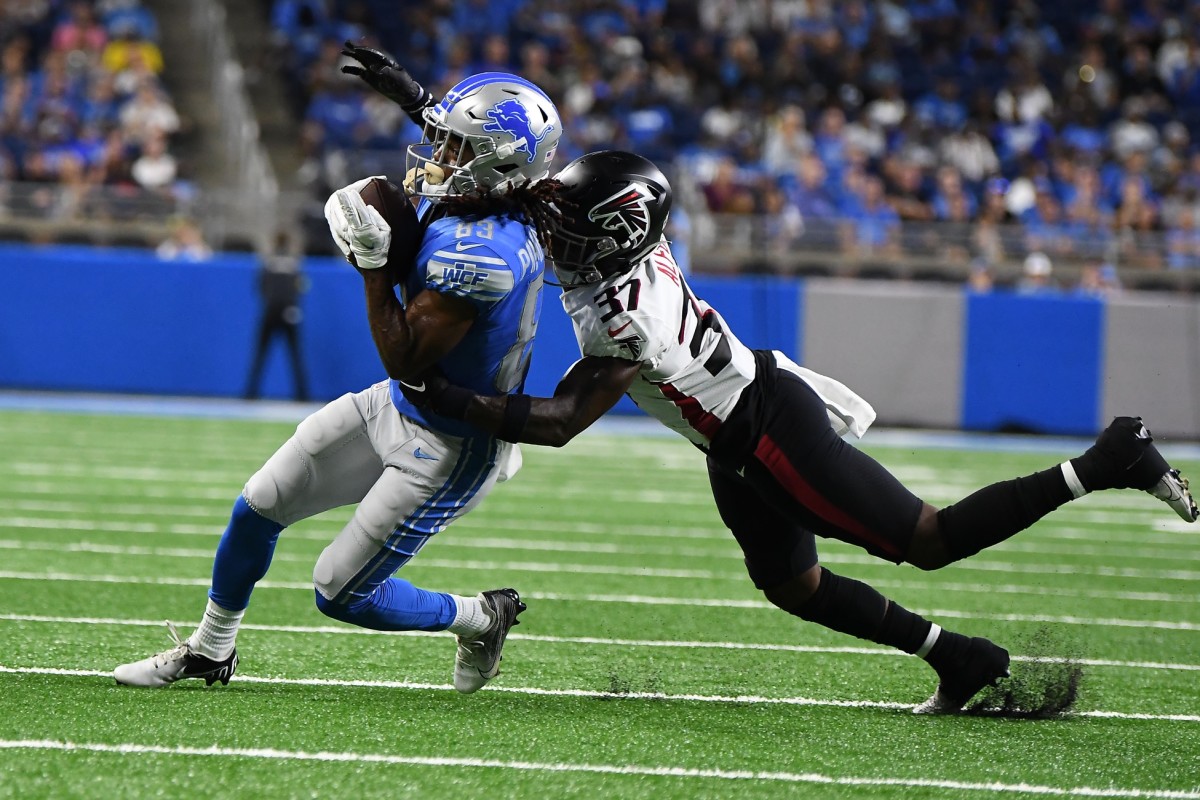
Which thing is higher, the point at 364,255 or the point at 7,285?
the point at 364,255

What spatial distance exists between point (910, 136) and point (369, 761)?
1211 cm

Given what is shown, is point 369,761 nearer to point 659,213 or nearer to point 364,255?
point 364,255

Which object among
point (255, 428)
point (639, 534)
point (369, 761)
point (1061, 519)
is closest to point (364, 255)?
point (369, 761)

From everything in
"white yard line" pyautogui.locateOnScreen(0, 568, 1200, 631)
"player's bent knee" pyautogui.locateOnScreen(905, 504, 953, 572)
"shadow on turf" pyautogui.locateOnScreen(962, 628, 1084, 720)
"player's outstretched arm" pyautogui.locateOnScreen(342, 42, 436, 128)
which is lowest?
"white yard line" pyautogui.locateOnScreen(0, 568, 1200, 631)

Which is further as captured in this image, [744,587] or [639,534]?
[639,534]

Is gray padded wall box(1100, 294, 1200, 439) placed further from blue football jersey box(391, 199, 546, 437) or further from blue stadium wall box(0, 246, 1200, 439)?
blue football jersey box(391, 199, 546, 437)

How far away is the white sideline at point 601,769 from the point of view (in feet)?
10.1

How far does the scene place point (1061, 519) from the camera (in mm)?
7949

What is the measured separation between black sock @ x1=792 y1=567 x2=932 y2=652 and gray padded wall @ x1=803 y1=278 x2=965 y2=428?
8.15m

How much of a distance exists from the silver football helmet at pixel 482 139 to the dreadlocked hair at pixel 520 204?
30 millimetres

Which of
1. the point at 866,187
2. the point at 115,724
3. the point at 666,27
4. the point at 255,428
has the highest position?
the point at 666,27

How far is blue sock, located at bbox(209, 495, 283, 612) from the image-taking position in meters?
3.64

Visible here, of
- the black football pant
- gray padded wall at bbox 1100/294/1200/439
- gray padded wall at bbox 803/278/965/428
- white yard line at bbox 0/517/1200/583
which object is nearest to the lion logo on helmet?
Answer: the black football pant

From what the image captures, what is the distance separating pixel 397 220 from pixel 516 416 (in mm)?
502
